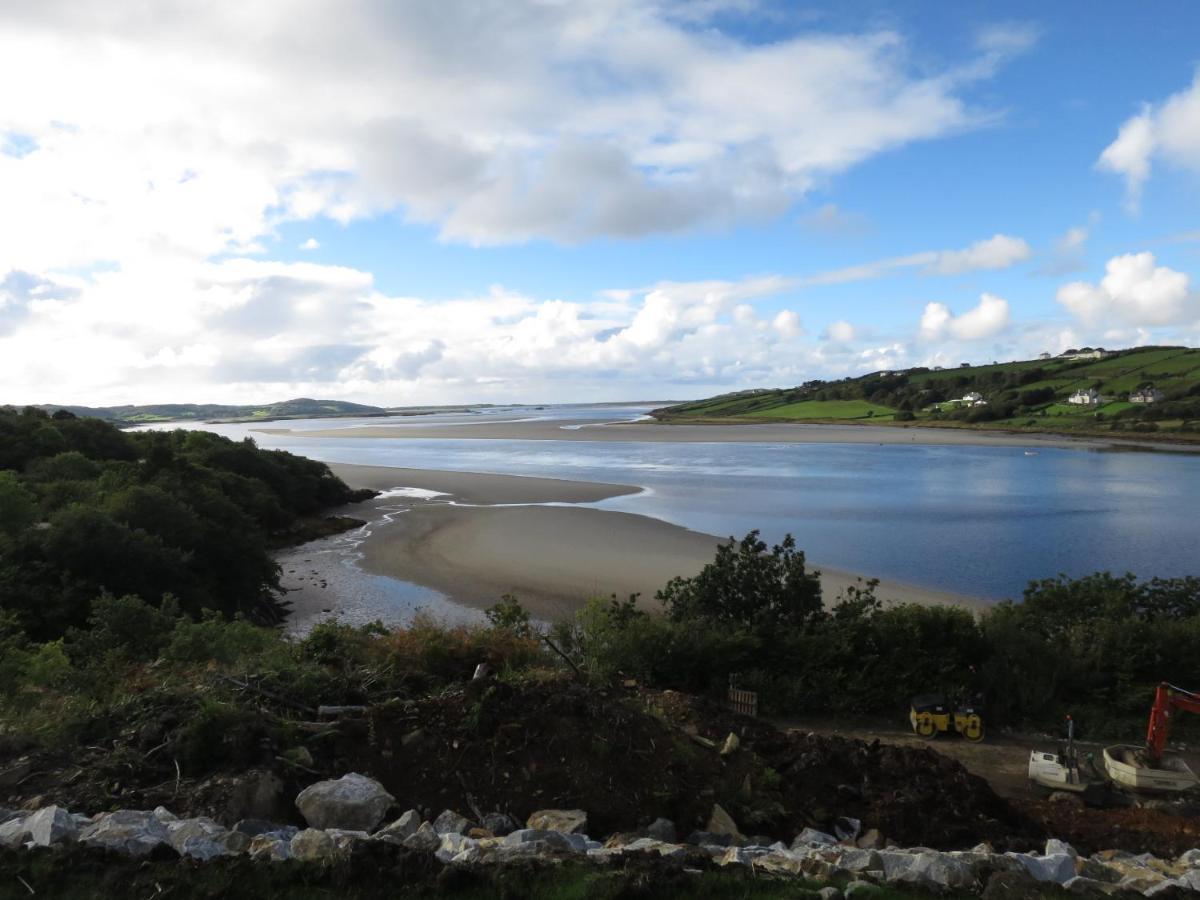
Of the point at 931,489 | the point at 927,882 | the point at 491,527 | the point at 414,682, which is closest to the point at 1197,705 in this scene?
the point at 927,882

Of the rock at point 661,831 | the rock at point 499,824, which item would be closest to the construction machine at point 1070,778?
the rock at point 661,831

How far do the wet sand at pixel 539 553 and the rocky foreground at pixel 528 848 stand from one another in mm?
14797

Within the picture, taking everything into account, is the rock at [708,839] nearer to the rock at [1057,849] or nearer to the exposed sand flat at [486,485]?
the rock at [1057,849]

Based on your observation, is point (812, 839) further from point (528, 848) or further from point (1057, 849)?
point (528, 848)

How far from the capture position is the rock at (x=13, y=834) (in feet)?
18.9

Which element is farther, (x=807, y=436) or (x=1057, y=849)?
(x=807, y=436)

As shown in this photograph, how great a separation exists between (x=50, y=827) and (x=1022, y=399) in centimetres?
12534

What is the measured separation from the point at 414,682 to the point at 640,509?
102 feet

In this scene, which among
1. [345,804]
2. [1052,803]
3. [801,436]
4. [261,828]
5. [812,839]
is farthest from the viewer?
[801,436]

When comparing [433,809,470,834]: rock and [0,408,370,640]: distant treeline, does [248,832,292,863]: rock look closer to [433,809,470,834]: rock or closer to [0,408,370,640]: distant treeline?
[433,809,470,834]: rock

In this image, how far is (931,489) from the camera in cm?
4828

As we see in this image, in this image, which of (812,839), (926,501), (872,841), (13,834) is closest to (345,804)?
(13,834)

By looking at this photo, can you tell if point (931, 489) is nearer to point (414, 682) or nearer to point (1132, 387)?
point (414, 682)

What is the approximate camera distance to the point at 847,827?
781 centimetres
